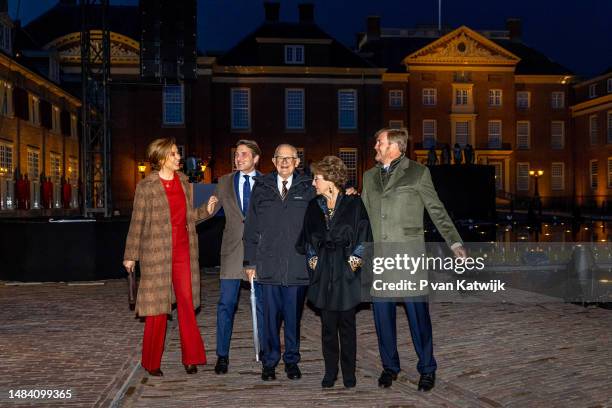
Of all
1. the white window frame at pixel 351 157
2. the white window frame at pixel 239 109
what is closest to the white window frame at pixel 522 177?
the white window frame at pixel 351 157

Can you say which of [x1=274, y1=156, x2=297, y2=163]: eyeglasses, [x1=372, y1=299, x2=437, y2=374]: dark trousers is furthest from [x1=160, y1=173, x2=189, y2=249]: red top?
[x1=372, y1=299, x2=437, y2=374]: dark trousers

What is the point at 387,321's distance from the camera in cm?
598

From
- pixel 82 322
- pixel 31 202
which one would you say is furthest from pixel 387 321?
pixel 31 202

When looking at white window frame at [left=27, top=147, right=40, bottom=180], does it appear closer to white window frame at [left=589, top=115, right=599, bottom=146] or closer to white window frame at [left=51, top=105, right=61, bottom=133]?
white window frame at [left=51, top=105, right=61, bottom=133]

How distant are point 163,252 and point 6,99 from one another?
26.6 metres

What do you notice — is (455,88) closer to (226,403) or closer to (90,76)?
(90,76)

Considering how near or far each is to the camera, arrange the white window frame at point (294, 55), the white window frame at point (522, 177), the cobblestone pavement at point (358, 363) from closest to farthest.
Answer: the cobblestone pavement at point (358, 363) < the white window frame at point (294, 55) < the white window frame at point (522, 177)

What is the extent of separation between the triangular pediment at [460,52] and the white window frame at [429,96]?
183cm

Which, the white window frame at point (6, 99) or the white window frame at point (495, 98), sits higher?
the white window frame at point (495, 98)

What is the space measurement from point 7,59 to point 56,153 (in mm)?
8672

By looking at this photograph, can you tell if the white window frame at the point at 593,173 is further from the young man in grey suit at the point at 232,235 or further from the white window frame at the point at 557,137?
the young man in grey suit at the point at 232,235

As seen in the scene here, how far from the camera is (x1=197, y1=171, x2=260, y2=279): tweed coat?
6.52m

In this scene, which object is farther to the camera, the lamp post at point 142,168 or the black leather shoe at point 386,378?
the lamp post at point 142,168

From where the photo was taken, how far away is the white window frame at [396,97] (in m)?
51.5
